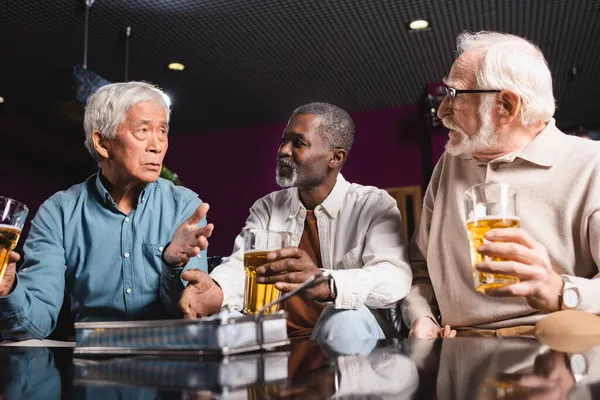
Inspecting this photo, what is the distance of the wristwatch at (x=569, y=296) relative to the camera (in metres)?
1.49

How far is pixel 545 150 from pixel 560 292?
0.50 metres

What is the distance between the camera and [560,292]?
149cm

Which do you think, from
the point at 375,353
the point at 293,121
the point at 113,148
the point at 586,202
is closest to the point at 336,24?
the point at 293,121

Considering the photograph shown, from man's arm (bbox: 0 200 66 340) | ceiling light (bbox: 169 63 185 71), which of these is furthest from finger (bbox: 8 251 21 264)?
ceiling light (bbox: 169 63 185 71)

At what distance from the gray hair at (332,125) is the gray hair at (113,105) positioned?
799mm

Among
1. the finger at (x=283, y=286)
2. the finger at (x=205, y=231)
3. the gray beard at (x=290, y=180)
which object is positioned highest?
the gray beard at (x=290, y=180)

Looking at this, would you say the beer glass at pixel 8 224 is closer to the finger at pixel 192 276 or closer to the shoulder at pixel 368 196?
the finger at pixel 192 276

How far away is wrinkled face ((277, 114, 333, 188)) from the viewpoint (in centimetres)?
262

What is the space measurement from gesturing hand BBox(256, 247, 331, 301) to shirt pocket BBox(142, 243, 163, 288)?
0.65 meters

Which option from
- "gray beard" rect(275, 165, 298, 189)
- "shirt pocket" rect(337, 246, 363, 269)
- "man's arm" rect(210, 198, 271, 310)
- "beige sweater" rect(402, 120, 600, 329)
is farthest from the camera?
"gray beard" rect(275, 165, 298, 189)

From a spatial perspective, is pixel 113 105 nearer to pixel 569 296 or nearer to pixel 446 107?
pixel 446 107

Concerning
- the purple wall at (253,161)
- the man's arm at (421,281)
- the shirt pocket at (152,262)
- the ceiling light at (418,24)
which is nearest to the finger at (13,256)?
the shirt pocket at (152,262)

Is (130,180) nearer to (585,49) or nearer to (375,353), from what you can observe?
(375,353)

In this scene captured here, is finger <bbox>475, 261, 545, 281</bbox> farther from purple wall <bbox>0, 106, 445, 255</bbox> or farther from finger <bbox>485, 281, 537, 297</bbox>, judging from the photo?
purple wall <bbox>0, 106, 445, 255</bbox>
